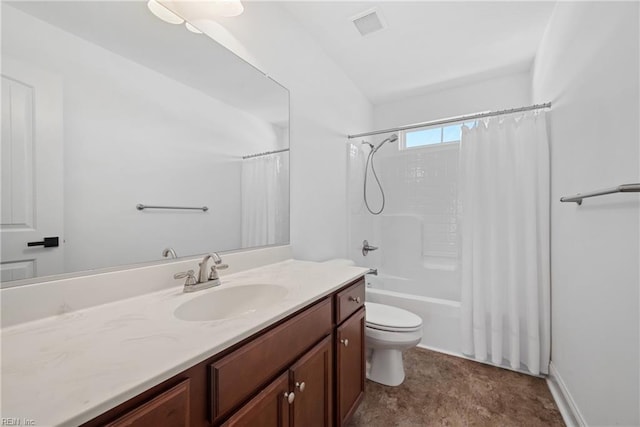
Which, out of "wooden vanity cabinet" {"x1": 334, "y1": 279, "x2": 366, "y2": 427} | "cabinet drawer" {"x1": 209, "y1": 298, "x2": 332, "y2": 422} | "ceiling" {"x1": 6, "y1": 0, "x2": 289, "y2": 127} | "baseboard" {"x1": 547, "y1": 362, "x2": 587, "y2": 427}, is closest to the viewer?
"cabinet drawer" {"x1": 209, "y1": 298, "x2": 332, "y2": 422}

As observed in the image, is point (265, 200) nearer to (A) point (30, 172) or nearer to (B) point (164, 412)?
(A) point (30, 172)

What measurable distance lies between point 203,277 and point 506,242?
2053 millimetres

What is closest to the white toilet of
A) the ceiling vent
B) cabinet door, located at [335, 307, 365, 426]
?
cabinet door, located at [335, 307, 365, 426]

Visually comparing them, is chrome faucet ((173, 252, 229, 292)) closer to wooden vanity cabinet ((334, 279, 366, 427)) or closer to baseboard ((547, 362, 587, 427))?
wooden vanity cabinet ((334, 279, 366, 427))

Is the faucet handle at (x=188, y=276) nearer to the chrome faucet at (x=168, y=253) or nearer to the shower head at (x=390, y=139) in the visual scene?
the chrome faucet at (x=168, y=253)

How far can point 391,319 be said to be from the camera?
1677 mm

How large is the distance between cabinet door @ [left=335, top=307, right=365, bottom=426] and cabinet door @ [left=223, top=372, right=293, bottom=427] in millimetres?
369

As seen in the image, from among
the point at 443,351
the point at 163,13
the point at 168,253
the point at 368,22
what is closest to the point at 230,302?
the point at 168,253

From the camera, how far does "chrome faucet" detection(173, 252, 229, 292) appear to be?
3.22 feet

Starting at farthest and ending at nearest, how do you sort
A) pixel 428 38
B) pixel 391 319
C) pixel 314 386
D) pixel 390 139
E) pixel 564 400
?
pixel 390 139, pixel 428 38, pixel 391 319, pixel 564 400, pixel 314 386

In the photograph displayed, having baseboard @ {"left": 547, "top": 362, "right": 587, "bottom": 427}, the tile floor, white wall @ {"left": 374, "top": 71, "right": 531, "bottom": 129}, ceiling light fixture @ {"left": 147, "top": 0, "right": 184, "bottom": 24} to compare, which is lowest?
the tile floor

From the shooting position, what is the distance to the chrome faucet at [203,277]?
98 centimetres

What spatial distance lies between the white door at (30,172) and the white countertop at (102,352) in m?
0.18

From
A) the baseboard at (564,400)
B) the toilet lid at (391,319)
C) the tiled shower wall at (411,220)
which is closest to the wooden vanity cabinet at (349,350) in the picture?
the toilet lid at (391,319)
